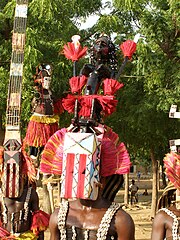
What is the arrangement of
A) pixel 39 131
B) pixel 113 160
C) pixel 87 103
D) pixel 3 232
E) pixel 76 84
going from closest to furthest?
pixel 113 160 → pixel 87 103 → pixel 76 84 → pixel 3 232 → pixel 39 131

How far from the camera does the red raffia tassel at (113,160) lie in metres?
3.97

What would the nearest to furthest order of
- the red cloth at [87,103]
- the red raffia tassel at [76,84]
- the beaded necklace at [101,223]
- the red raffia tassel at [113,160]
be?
1. the beaded necklace at [101,223]
2. the red raffia tassel at [113,160]
3. the red cloth at [87,103]
4. the red raffia tassel at [76,84]

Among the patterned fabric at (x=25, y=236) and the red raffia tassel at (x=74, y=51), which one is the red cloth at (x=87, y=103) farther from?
the patterned fabric at (x=25, y=236)

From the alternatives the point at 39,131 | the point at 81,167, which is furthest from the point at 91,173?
the point at 39,131

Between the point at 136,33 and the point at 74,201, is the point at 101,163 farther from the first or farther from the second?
the point at 136,33

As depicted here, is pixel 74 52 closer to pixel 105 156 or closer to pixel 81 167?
pixel 105 156

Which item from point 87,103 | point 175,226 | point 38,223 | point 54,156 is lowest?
point 38,223

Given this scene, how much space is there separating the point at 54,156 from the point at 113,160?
477 mm

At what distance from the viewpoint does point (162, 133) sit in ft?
38.2

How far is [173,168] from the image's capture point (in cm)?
446

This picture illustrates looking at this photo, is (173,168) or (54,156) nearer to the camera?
(54,156)

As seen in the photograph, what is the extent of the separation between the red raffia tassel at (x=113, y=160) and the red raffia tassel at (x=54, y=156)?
1.09ft

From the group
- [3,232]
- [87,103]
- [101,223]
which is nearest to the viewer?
[101,223]

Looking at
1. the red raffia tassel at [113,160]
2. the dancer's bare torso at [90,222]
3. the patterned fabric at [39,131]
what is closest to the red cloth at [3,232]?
the dancer's bare torso at [90,222]
